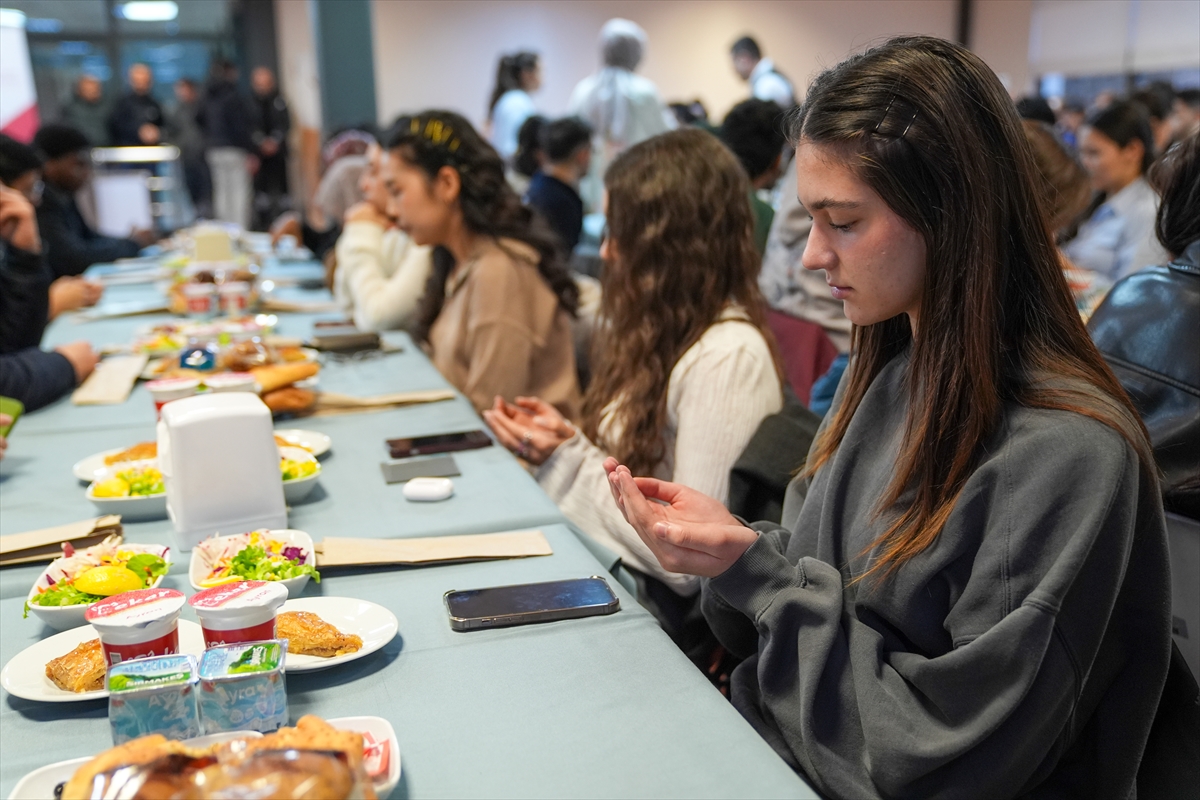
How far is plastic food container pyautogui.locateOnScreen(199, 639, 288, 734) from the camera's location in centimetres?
82

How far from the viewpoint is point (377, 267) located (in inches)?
136

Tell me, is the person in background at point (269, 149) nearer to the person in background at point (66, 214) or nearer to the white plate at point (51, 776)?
the person in background at point (66, 214)

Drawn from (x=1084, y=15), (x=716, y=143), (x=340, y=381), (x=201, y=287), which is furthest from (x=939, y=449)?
(x=1084, y=15)

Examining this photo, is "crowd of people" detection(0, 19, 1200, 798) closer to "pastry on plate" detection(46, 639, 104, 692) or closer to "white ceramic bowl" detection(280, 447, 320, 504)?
"white ceramic bowl" detection(280, 447, 320, 504)

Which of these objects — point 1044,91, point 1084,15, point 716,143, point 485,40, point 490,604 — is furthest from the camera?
point 1044,91

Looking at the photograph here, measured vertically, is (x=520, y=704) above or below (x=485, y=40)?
below

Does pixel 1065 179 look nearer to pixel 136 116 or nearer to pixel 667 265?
pixel 667 265

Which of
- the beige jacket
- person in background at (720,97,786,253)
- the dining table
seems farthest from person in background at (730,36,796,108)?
the dining table

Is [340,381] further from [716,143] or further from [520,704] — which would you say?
[520,704]

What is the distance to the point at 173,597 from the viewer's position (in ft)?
3.07

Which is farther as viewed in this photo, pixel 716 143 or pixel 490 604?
pixel 716 143

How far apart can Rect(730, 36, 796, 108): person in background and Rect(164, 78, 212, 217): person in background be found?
6367mm

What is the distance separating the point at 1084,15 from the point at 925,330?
338 cm

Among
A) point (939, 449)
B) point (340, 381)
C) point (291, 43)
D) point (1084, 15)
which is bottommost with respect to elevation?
point (340, 381)
